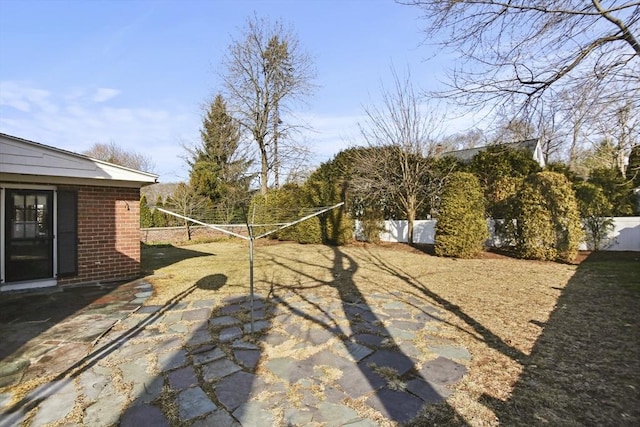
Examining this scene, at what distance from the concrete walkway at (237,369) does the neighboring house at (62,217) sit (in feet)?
7.01

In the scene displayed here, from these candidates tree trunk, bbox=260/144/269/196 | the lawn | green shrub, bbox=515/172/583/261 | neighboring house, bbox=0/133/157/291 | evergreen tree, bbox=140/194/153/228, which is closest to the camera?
the lawn

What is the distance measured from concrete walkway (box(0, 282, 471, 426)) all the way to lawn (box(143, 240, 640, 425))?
0.96ft

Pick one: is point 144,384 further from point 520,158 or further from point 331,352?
point 520,158

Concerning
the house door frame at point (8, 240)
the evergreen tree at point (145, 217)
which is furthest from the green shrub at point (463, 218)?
the evergreen tree at point (145, 217)

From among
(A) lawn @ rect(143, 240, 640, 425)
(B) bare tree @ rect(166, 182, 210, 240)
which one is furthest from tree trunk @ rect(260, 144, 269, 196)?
(A) lawn @ rect(143, 240, 640, 425)

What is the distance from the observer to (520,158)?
482 inches

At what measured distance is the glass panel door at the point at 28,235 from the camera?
5.38 meters

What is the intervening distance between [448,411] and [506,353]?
1.25m

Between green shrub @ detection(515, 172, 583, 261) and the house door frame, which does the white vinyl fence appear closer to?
green shrub @ detection(515, 172, 583, 261)

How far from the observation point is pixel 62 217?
5.72 metres

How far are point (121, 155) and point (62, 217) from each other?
99.4ft

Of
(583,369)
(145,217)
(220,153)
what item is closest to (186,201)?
(145,217)

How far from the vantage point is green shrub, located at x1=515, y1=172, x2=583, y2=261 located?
785 centimetres

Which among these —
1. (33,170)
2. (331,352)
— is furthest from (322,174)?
(331,352)
